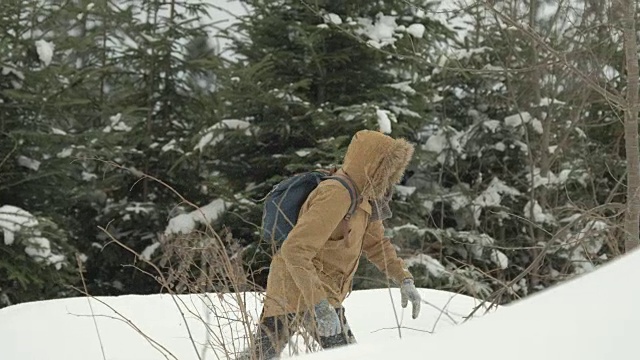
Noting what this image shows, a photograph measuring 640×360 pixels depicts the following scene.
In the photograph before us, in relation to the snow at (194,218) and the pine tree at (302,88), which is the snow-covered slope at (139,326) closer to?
the snow at (194,218)

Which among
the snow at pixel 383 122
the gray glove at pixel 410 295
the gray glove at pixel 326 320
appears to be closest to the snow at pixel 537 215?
the snow at pixel 383 122

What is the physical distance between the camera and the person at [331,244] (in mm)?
2793

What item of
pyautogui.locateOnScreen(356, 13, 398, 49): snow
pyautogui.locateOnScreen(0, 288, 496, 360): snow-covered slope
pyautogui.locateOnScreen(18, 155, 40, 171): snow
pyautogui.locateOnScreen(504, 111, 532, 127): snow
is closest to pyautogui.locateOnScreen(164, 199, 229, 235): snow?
pyautogui.locateOnScreen(18, 155, 40, 171): snow

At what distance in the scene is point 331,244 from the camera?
304cm

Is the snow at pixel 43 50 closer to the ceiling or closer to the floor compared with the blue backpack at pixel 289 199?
closer to the ceiling

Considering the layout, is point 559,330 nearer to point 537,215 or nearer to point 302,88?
point 302,88

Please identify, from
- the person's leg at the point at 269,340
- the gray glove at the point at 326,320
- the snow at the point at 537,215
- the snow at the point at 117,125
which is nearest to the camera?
the person's leg at the point at 269,340

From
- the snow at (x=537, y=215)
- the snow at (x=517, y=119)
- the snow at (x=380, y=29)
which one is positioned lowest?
the snow at (x=537, y=215)

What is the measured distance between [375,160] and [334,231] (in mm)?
352

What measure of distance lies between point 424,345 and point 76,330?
3.80 meters

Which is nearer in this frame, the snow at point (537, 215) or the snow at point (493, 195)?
the snow at point (537, 215)

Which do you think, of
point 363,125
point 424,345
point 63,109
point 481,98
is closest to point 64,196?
point 63,109

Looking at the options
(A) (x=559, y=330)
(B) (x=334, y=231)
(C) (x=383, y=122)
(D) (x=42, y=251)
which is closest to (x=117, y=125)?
(D) (x=42, y=251)

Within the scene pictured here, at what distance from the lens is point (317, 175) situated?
10.2ft
